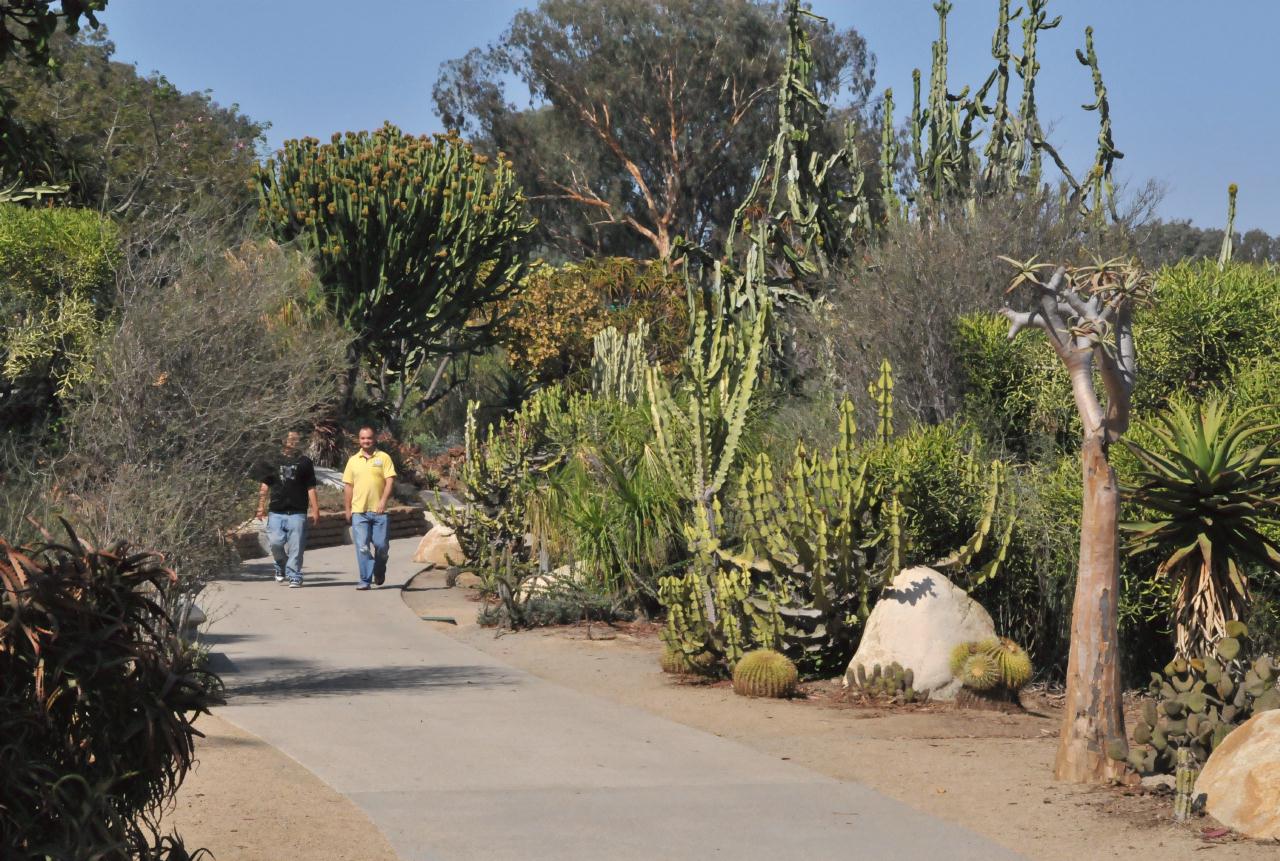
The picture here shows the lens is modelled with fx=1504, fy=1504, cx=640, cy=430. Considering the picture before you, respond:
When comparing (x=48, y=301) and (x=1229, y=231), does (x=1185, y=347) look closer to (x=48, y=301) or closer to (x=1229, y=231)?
(x=1229, y=231)

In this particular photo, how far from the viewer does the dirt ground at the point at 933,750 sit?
645 centimetres

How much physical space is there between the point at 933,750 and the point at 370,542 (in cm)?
951

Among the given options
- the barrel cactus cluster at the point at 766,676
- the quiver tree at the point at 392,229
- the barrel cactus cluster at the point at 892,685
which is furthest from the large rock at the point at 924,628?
the quiver tree at the point at 392,229

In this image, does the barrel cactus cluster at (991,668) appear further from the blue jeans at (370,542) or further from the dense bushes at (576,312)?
the dense bushes at (576,312)

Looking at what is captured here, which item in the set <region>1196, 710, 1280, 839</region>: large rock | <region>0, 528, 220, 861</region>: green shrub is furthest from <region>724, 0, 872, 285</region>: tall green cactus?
<region>0, 528, 220, 861</region>: green shrub

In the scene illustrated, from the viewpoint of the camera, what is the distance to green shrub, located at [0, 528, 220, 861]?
336 centimetres

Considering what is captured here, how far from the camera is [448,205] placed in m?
27.3

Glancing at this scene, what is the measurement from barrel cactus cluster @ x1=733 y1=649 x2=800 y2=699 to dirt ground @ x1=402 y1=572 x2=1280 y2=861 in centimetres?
10

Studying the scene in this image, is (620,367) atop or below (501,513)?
atop

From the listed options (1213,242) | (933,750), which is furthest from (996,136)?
(1213,242)

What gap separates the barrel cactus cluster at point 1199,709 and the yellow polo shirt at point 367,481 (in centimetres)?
1039

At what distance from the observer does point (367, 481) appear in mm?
16516

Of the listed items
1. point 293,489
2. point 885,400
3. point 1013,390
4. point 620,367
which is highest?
point 620,367

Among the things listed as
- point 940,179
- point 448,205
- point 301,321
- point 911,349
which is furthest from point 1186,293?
point 448,205
